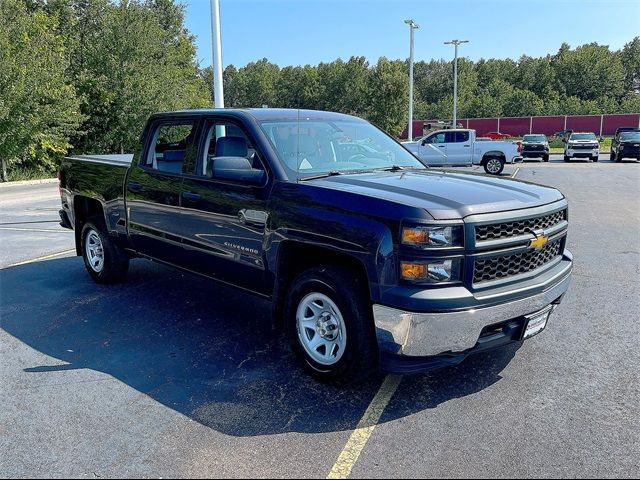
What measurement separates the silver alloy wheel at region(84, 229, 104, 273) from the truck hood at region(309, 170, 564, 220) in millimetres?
3485

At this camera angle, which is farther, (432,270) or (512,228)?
(512,228)

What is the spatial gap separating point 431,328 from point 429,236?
0.55m

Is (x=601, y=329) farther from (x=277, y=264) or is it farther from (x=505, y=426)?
(x=277, y=264)

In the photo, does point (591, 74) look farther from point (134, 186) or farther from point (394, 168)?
point (134, 186)

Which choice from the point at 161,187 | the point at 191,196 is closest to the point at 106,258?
the point at 161,187

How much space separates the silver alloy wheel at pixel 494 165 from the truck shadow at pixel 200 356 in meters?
19.4

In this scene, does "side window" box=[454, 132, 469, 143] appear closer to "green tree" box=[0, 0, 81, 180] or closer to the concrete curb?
"green tree" box=[0, 0, 81, 180]

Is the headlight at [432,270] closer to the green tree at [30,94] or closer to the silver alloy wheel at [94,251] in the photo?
the silver alloy wheel at [94,251]

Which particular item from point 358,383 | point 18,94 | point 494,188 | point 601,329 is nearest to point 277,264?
point 358,383

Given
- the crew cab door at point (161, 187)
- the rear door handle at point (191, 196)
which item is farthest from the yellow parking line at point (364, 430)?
the crew cab door at point (161, 187)

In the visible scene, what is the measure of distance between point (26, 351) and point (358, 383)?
280 cm

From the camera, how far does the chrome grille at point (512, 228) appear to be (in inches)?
133

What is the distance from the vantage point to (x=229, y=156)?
176 inches

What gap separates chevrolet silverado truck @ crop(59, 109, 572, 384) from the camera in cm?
327
